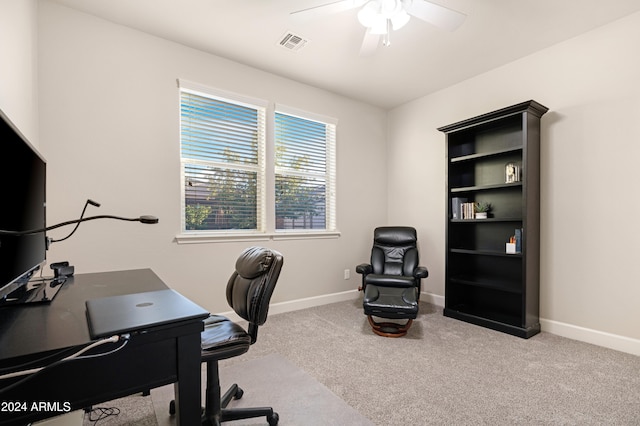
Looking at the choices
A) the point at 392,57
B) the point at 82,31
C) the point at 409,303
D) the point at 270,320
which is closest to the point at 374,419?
the point at 409,303

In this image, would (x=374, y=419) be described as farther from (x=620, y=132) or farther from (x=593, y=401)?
(x=620, y=132)

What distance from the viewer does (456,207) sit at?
358 centimetres

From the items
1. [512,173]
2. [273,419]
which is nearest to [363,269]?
[512,173]

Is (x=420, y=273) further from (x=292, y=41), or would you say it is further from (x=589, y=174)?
(x=292, y=41)

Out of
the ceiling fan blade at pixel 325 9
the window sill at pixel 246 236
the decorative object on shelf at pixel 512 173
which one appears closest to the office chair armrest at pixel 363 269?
the window sill at pixel 246 236

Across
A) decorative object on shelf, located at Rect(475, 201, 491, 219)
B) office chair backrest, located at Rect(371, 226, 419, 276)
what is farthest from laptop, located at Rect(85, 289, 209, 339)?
decorative object on shelf, located at Rect(475, 201, 491, 219)

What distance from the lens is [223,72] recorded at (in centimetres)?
325

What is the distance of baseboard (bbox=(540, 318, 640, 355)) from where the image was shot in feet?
8.30

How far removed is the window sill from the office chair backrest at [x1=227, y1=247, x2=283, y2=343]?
1445 mm

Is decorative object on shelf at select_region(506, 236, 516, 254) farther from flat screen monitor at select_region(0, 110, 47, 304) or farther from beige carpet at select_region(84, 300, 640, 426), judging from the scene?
flat screen monitor at select_region(0, 110, 47, 304)

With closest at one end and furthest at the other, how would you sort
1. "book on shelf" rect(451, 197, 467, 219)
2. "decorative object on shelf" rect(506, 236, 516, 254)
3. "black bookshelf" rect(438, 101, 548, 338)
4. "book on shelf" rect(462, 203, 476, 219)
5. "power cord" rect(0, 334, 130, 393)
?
"power cord" rect(0, 334, 130, 393) < "black bookshelf" rect(438, 101, 548, 338) < "decorative object on shelf" rect(506, 236, 516, 254) < "book on shelf" rect(462, 203, 476, 219) < "book on shelf" rect(451, 197, 467, 219)

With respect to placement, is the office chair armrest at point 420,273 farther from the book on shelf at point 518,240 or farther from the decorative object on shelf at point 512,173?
the decorative object on shelf at point 512,173

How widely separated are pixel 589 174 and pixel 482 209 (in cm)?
96

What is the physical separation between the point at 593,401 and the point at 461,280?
1.66 metres
